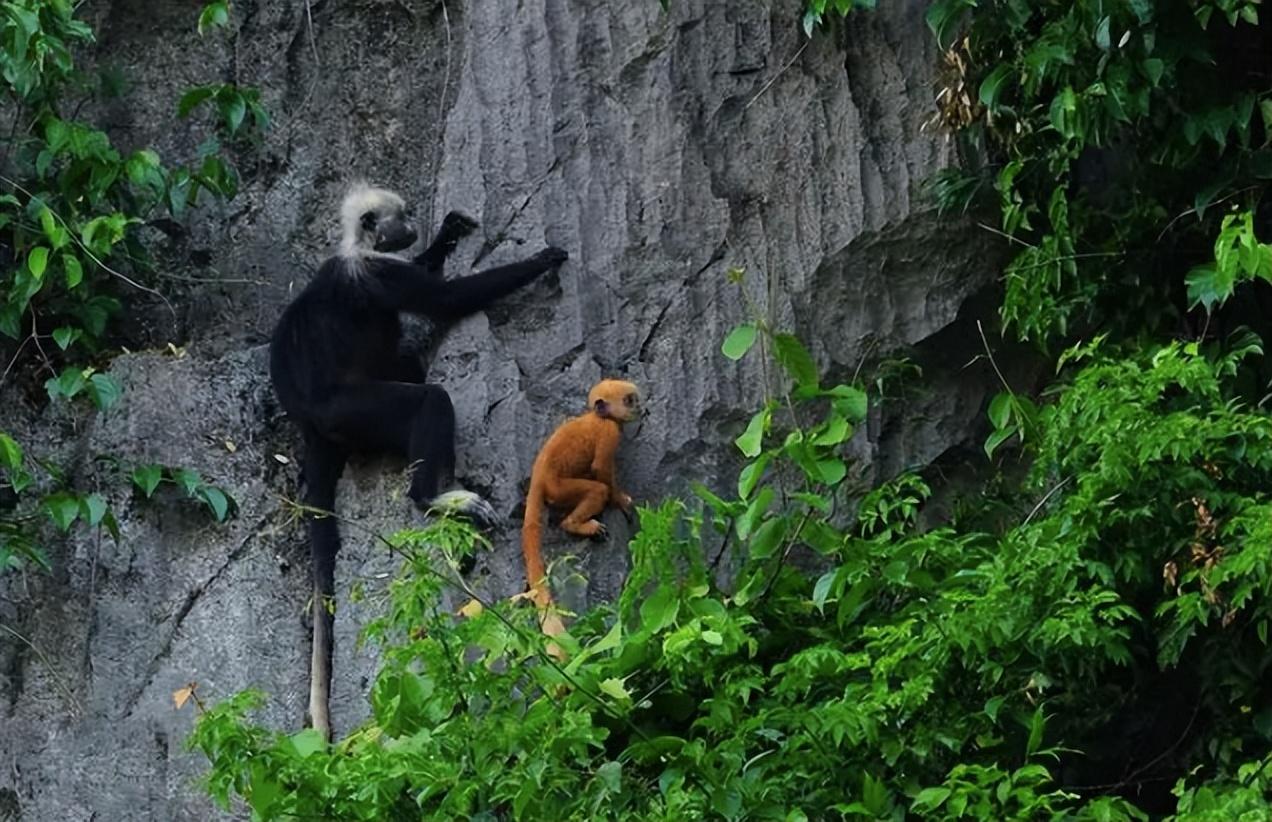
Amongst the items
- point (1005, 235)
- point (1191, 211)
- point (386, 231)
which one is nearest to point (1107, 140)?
point (1191, 211)

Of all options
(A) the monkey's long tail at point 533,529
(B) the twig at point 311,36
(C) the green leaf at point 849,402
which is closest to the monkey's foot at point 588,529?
(A) the monkey's long tail at point 533,529

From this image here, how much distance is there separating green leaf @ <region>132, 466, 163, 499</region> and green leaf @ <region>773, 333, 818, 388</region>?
8.65ft

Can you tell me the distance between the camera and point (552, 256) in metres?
8.52

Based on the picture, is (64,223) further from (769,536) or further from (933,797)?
(933,797)

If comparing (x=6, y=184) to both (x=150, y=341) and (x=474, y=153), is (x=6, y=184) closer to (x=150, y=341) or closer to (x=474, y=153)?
(x=150, y=341)

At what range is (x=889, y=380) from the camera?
27.7 ft

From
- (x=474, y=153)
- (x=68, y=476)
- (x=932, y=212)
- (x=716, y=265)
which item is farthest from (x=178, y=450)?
(x=932, y=212)

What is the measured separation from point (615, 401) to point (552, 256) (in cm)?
73

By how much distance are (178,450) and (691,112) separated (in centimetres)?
229

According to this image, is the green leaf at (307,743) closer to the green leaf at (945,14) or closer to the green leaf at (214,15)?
the green leaf at (945,14)

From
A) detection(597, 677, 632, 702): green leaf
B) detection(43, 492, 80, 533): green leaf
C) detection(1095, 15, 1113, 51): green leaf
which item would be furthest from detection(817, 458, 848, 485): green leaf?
detection(43, 492, 80, 533): green leaf

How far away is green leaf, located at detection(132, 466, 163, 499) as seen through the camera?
884 cm

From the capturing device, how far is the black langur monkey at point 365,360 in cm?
850

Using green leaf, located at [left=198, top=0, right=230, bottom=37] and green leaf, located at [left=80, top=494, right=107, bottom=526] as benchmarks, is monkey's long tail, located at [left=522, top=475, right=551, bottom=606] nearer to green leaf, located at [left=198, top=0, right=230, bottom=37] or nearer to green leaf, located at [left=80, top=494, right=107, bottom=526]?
green leaf, located at [left=80, top=494, right=107, bottom=526]
